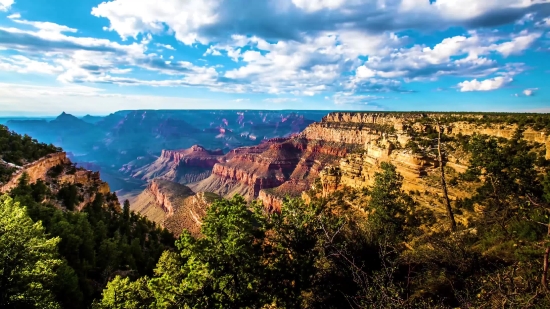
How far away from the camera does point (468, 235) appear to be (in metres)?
23.9

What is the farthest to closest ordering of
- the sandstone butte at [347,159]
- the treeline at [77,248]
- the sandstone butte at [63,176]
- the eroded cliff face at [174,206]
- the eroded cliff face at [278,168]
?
1. the eroded cliff face at [278,168]
2. the eroded cliff face at [174,206]
3. the sandstone butte at [63,176]
4. the sandstone butte at [347,159]
5. the treeline at [77,248]

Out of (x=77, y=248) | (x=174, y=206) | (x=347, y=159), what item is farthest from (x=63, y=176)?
(x=174, y=206)

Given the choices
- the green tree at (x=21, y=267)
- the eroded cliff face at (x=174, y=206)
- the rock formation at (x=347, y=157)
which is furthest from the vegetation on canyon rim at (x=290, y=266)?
the eroded cliff face at (x=174, y=206)

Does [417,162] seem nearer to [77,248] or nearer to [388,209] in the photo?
[388,209]

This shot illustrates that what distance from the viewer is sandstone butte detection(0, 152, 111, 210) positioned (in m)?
36.2

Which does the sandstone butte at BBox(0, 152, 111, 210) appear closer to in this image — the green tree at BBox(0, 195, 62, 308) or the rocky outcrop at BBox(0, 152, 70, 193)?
the rocky outcrop at BBox(0, 152, 70, 193)

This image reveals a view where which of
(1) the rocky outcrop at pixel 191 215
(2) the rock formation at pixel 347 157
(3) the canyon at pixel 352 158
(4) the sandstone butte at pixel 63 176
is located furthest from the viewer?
(1) the rocky outcrop at pixel 191 215

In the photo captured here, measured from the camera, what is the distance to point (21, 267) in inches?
622

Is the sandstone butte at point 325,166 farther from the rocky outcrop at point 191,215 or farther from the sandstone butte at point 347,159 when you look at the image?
the rocky outcrop at point 191,215

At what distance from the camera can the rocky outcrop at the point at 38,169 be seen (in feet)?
106

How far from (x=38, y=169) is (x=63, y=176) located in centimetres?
349

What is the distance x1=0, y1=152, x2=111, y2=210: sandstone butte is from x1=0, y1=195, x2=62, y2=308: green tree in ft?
70.0

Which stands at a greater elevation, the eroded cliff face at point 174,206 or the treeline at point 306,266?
the treeline at point 306,266

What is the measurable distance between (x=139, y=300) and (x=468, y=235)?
23.9 meters
